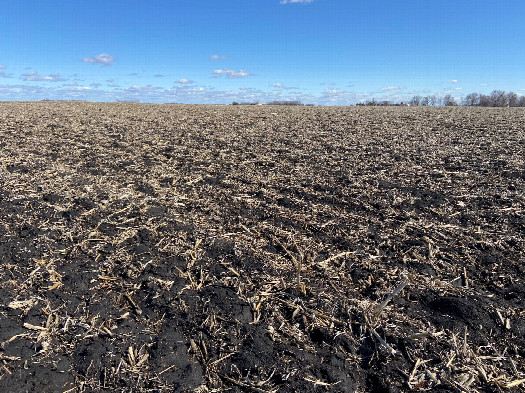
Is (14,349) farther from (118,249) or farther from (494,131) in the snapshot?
(494,131)

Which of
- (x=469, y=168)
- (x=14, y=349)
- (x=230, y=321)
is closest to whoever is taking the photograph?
(x=14, y=349)

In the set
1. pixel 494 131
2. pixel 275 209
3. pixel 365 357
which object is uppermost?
pixel 494 131

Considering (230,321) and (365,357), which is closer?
(365,357)

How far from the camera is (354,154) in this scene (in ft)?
32.6

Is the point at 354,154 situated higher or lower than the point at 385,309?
higher

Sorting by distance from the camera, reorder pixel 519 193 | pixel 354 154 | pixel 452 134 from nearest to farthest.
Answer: pixel 519 193, pixel 354 154, pixel 452 134

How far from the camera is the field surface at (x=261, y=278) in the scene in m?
2.80

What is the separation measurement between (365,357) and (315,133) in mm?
11908

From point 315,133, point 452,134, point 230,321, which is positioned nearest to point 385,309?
point 230,321

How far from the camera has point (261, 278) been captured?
13.0 ft

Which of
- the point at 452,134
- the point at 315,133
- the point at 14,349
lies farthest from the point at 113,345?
the point at 452,134

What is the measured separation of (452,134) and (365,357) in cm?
1355

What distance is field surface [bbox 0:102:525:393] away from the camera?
9.18 ft

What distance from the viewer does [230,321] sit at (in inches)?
130
